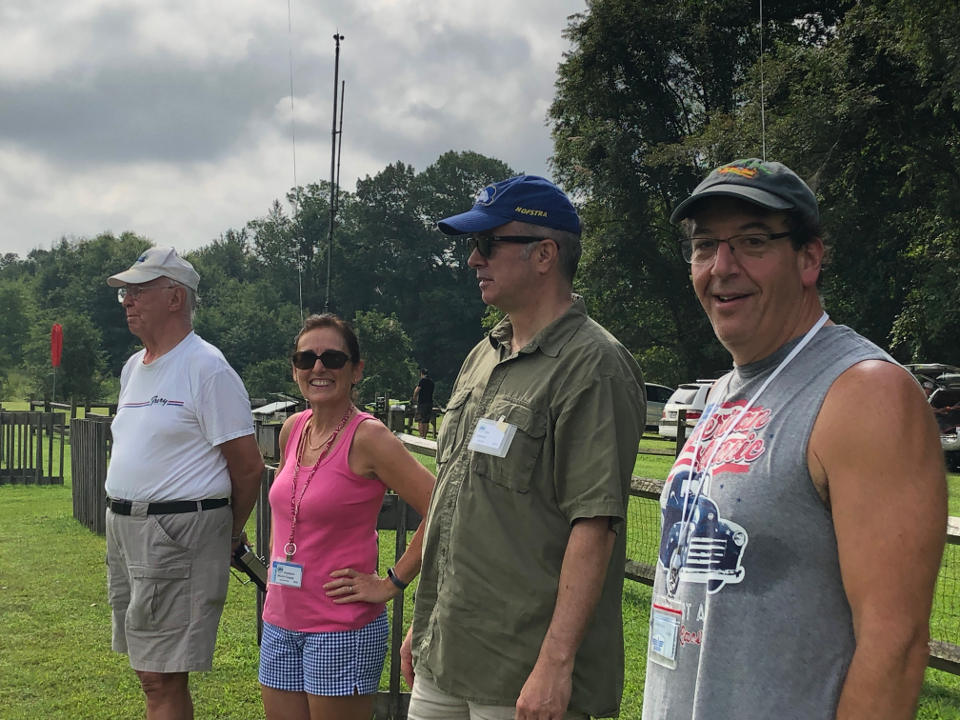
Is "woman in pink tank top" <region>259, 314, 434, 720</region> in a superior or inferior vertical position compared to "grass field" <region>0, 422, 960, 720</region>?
superior

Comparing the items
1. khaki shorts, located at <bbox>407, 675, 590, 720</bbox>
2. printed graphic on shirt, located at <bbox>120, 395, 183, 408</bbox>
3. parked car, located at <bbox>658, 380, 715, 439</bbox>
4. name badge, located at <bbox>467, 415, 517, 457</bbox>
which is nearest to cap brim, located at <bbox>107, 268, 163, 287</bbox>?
printed graphic on shirt, located at <bbox>120, 395, 183, 408</bbox>

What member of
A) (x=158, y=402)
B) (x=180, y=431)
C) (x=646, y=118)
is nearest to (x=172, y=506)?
(x=180, y=431)

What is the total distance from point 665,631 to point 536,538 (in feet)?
2.27

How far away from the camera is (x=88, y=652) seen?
22.5 ft

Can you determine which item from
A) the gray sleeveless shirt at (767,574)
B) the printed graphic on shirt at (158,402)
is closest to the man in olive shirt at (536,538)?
the gray sleeveless shirt at (767,574)

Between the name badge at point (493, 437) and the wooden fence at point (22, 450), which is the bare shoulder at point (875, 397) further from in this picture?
the wooden fence at point (22, 450)

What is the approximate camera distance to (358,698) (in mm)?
A: 3455

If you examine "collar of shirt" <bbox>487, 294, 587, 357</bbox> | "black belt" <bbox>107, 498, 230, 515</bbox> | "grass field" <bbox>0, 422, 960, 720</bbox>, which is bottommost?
"grass field" <bbox>0, 422, 960, 720</bbox>

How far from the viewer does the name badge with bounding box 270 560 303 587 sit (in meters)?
3.51

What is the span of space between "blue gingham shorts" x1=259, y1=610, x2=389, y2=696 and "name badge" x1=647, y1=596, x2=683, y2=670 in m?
1.63

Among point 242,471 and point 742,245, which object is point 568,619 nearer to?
point 742,245

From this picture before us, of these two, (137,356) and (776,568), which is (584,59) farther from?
(776,568)

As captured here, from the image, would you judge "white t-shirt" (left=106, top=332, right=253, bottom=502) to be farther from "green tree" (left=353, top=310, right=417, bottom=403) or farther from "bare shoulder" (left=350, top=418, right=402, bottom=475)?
"green tree" (left=353, top=310, right=417, bottom=403)

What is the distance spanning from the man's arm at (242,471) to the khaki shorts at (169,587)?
0.14 meters
